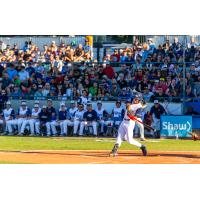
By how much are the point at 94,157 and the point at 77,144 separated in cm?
481

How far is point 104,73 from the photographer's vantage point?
29875 millimetres

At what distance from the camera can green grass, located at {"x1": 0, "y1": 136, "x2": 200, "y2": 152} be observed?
2195 cm

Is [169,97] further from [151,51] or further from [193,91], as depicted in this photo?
[151,51]

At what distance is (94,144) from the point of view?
2348 centimetres

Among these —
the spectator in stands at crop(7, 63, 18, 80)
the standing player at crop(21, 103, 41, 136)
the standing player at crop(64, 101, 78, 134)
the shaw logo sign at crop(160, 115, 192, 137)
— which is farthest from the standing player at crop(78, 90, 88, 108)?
the spectator in stands at crop(7, 63, 18, 80)

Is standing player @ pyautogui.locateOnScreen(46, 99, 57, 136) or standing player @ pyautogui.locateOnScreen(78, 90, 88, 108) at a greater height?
standing player @ pyautogui.locateOnScreen(78, 90, 88, 108)

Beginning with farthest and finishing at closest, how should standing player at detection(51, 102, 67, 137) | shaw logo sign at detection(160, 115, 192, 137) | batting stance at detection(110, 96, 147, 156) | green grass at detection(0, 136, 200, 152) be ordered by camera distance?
standing player at detection(51, 102, 67, 137) < shaw logo sign at detection(160, 115, 192, 137) < green grass at detection(0, 136, 200, 152) < batting stance at detection(110, 96, 147, 156)

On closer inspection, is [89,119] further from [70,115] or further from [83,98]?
[83,98]

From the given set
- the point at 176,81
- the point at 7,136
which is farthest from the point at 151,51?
the point at 7,136

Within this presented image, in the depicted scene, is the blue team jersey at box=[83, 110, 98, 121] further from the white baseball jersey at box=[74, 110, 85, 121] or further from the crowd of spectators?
the crowd of spectators

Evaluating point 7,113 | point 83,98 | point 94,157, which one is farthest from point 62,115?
point 94,157

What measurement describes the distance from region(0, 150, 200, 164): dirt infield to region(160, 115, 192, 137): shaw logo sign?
19.5 feet

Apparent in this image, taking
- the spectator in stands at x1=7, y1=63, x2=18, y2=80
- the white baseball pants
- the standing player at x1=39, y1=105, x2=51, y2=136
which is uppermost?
the spectator in stands at x1=7, y1=63, x2=18, y2=80

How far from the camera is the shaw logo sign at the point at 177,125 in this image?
2652 cm
